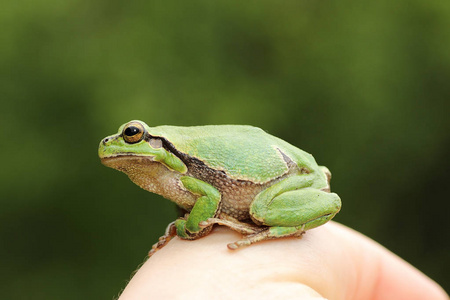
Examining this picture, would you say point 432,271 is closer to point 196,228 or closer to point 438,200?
point 438,200

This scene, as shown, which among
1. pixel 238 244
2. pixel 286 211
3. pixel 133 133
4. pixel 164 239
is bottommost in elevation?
pixel 164 239

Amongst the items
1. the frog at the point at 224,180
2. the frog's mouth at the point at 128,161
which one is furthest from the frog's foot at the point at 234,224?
the frog's mouth at the point at 128,161

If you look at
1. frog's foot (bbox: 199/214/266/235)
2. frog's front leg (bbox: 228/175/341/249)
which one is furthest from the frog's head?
frog's front leg (bbox: 228/175/341/249)

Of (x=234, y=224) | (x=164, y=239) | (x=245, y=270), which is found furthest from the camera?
(x=164, y=239)

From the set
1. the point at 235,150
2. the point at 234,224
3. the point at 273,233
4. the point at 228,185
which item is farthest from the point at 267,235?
the point at 235,150

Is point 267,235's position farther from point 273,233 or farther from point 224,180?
point 224,180

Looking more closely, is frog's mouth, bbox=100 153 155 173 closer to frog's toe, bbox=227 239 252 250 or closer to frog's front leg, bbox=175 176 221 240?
frog's front leg, bbox=175 176 221 240
